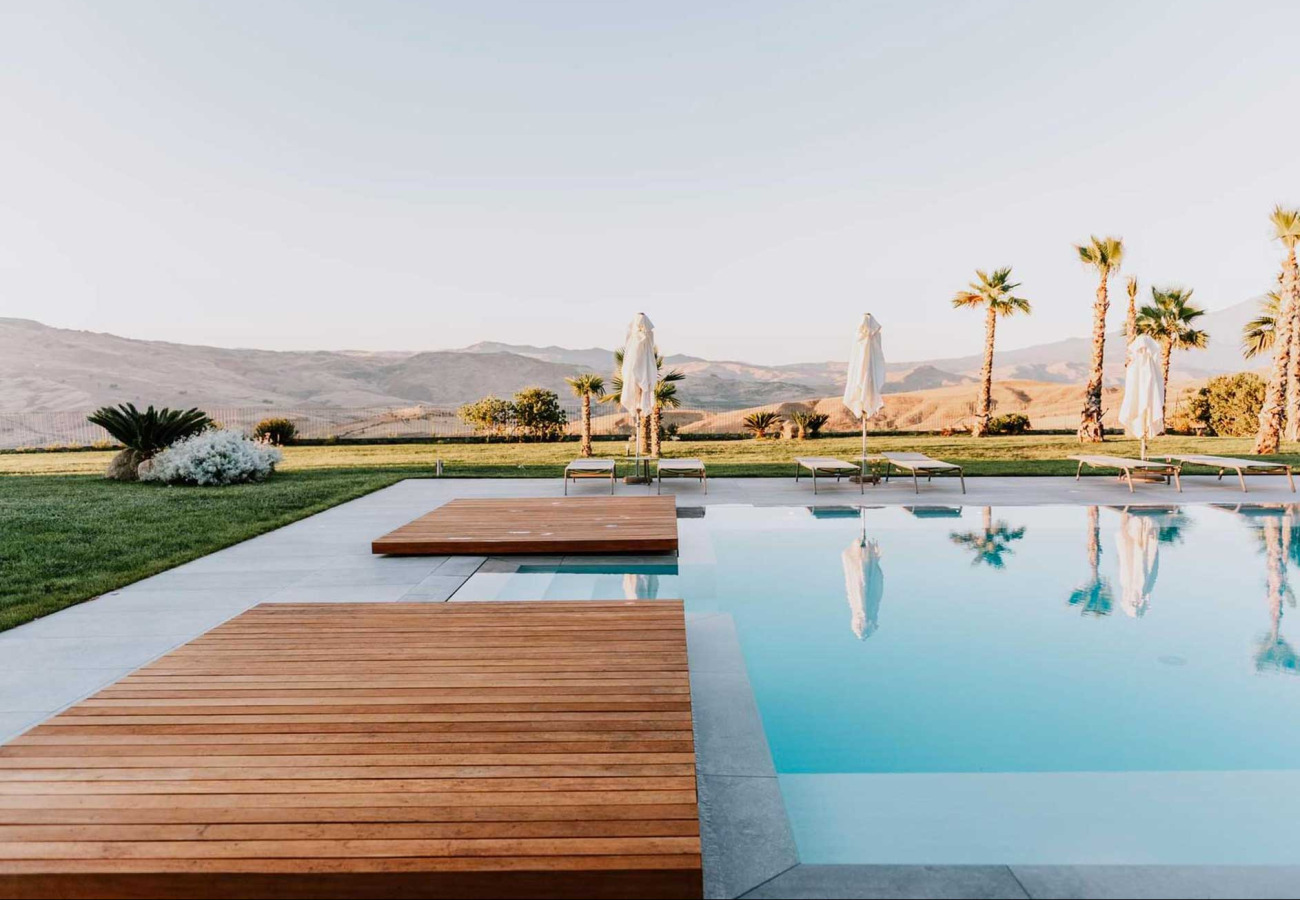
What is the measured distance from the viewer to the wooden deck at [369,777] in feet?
6.03

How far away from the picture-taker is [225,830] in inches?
78.1

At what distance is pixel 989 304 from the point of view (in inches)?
999

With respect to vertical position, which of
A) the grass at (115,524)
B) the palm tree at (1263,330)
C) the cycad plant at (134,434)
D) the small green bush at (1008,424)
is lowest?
the grass at (115,524)

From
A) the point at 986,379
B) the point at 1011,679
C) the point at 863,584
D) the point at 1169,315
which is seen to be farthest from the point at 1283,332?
the point at 1011,679

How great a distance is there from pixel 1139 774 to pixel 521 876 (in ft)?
8.51

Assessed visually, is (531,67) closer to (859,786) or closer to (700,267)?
(700,267)

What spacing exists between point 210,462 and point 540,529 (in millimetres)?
8546

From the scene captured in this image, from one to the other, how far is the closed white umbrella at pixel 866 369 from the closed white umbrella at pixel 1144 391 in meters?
3.78

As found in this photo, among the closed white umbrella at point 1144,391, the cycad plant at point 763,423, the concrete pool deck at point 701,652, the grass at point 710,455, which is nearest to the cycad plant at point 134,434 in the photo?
the grass at point 710,455

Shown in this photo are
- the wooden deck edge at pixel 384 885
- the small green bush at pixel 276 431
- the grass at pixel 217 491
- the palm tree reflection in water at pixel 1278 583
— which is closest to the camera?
the wooden deck edge at pixel 384 885

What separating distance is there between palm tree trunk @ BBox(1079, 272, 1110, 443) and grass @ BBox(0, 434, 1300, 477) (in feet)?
1.95

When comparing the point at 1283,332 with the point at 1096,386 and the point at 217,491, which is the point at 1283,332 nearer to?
the point at 1096,386

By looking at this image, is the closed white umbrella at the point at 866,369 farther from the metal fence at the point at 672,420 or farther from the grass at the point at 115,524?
the metal fence at the point at 672,420

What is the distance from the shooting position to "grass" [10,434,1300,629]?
20.3 ft
